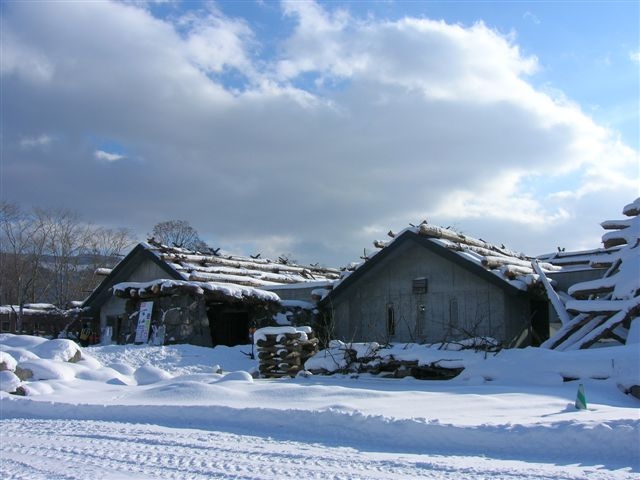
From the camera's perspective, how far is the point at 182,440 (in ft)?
26.0

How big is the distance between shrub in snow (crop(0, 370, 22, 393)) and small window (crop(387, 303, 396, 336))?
1251cm

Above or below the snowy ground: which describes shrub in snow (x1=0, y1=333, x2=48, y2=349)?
above

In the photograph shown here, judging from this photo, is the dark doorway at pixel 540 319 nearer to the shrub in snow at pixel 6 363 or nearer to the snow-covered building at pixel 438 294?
the snow-covered building at pixel 438 294

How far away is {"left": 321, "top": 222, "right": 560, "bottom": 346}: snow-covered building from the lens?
19.6 m

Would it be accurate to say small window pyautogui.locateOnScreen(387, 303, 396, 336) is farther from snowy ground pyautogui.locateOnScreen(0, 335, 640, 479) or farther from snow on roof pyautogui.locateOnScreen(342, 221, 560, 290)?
snowy ground pyautogui.locateOnScreen(0, 335, 640, 479)

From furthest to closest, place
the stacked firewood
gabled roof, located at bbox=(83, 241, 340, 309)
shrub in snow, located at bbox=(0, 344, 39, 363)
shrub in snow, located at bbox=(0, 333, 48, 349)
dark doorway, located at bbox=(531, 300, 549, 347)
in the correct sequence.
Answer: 1. gabled roof, located at bbox=(83, 241, 340, 309)
2. dark doorway, located at bbox=(531, 300, 549, 347)
3. shrub in snow, located at bbox=(0, 333, 48, 349)
4. the stacked firewood
5. shrub in snow, located at bbox=(0, 344, 39, 363)

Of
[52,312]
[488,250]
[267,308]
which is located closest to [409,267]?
[488,250]

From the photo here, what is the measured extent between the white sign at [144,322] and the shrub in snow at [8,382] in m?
11.0

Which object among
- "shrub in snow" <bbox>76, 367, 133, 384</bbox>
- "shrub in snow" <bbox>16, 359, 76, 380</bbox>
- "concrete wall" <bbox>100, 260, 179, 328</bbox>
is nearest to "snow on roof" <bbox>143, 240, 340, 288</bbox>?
"concrete wall" <bbox>100, 260, 179, 328</bbox>

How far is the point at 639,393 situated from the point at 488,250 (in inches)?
471

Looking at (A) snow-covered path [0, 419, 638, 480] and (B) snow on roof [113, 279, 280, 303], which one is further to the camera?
(B) snow on roof [113, 279, 280, 303]

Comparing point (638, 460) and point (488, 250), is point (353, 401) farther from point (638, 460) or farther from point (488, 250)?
point (488, 250)

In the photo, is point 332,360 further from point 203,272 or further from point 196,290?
point 203,272

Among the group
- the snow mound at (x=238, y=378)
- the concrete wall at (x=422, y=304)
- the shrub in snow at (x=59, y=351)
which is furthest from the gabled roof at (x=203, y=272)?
the snow mound at (x=238, y=378)
